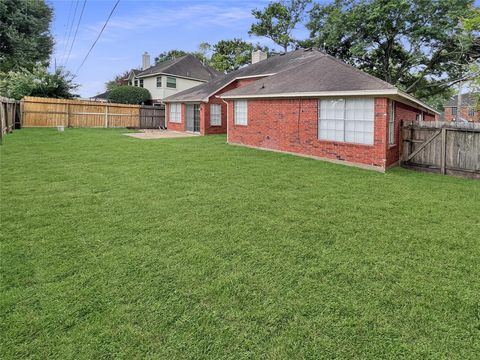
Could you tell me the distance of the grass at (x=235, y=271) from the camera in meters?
2.58

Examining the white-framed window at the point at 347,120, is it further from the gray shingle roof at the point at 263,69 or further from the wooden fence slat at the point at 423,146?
the gray shingle roof at the point at 263,69

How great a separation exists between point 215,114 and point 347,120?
11.5m

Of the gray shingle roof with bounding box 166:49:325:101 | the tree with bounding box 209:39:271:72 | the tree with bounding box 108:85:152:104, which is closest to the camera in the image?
the gray shingle roof with bounding box 166:49:325:101

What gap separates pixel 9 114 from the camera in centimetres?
1697

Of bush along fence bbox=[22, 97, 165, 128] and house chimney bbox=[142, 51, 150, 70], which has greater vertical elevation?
house chimney bbox=[142, 51, 150, 70]

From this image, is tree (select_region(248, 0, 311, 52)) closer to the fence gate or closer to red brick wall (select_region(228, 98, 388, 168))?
Answer: the fence gate

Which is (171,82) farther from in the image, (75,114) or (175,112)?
(75,114)

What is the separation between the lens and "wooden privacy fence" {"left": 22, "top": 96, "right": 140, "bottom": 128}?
20.6 meters

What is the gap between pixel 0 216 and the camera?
5.08 metres

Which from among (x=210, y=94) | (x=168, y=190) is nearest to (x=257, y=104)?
(x=210, y=94)

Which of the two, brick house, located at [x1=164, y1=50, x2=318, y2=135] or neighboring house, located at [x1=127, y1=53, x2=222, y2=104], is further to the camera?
neighboring house, located at [x1=127, y1=53, x2=222, y2=104]

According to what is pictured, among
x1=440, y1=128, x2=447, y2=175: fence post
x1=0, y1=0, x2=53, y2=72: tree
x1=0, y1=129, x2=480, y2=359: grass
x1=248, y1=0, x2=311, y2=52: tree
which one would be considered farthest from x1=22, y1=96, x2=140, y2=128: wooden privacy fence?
x1=440, y1=128, x2=447, y2=175: fence post

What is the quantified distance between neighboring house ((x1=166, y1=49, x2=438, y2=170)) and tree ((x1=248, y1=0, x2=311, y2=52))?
948 inches

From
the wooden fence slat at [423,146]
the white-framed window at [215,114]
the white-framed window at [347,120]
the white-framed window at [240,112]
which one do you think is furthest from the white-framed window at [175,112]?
the wooden fence slat at [423,146]
